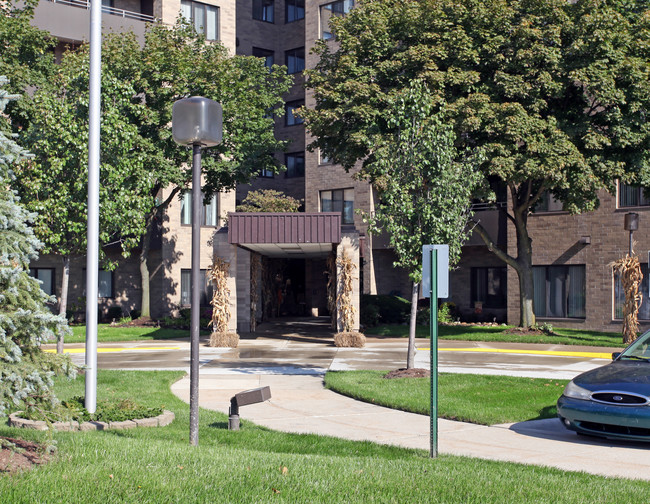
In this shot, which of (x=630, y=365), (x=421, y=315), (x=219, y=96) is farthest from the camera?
(x=421, y=315)

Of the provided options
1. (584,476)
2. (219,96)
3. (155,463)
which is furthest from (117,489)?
(219,96)

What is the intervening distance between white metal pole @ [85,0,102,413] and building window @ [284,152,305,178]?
32950 millimetres

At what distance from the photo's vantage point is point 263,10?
4431 centimetres

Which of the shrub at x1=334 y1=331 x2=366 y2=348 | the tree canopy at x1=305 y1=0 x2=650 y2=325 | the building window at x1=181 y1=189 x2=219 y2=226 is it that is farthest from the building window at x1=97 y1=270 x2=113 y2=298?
the shrub at x1=334 y1=331 x2=366 y2=348

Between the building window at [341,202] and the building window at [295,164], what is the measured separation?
18.5ft

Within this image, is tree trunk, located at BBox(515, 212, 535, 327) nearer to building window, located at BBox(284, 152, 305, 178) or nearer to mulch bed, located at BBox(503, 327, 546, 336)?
mulch bed, located at BBox(503, 327, 546, 336)

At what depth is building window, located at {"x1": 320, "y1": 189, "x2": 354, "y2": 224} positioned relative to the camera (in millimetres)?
37312

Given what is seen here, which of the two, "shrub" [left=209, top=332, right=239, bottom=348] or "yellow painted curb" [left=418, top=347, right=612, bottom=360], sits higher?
"shrub" [left=209, top=332, right=239, bottom=348]

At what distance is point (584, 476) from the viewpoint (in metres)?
7.31

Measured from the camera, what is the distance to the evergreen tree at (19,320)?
6.22 m

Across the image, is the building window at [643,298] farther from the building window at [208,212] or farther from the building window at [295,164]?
the building window at [295,164]

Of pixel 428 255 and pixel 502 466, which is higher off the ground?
pixel 428 255

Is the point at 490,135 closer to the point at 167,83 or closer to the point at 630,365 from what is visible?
Result: the point at 167,83

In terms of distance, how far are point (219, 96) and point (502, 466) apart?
879 inches
